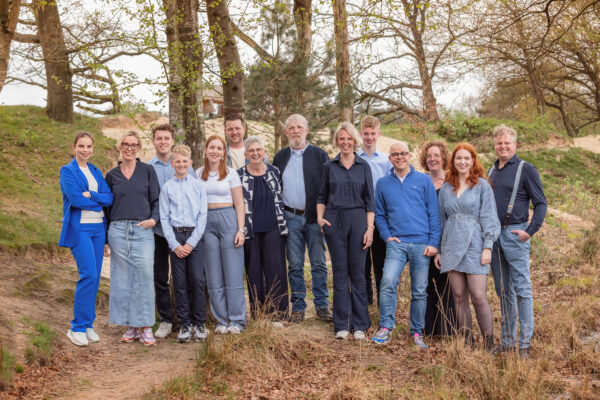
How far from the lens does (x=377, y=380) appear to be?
4.42 meters

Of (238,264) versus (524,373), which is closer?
(524,373)

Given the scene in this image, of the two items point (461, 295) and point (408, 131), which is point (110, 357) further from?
point (408, 131)

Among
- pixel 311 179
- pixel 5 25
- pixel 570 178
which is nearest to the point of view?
pixel 311 179

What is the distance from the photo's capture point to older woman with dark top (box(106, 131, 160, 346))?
534 cm

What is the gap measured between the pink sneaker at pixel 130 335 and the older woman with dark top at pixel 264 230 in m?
1.22

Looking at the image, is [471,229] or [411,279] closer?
[471,229]

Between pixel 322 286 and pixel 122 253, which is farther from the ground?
pixel 122 253

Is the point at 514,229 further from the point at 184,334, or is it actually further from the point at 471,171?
the point at 184,334

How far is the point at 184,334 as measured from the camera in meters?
5.42

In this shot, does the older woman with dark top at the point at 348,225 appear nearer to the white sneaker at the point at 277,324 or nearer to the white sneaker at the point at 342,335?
the white sneaker at the point at 342,335

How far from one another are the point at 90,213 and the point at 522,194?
159 inches

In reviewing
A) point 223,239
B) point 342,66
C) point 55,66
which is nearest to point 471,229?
point 223,239

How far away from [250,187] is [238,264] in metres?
0.80

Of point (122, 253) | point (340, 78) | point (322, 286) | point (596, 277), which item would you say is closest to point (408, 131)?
point (340, 78)
